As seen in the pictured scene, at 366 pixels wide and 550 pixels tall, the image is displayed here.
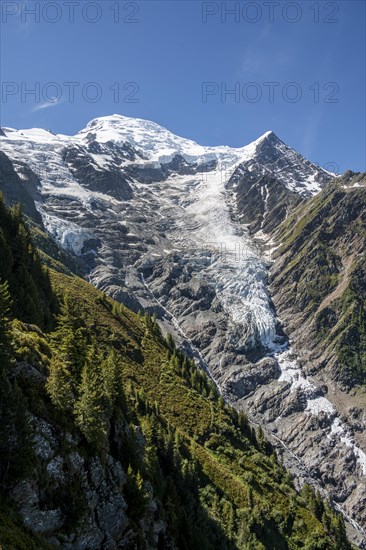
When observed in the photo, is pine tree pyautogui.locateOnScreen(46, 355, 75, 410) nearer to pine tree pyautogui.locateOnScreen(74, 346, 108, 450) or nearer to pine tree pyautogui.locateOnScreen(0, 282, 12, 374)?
pine tree pyautogui.locateOnScreen(74, 346, 108, 450)

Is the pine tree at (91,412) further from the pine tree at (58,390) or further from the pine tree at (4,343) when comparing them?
the pine tree at (4,343)

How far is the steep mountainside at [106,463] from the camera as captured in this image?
2833 centimetres

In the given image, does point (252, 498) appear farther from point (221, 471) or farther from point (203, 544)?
point (203, 544)

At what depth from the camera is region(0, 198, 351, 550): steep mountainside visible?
28.3 metres

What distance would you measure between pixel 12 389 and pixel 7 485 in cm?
586

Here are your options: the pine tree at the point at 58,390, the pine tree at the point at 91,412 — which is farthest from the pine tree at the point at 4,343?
the pine tree at the point at 91,412

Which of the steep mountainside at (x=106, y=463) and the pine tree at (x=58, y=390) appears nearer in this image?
the steep mountainside at (x=106, y=463)

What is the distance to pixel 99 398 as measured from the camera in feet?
121

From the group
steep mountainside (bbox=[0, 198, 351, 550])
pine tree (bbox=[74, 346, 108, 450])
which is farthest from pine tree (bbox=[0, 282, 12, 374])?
pine tree (bbox=[74, 346, 108, 450])

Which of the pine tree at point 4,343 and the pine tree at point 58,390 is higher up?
the pine tree at point 4,343

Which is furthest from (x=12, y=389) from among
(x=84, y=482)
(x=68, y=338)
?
(x=68, y=338)

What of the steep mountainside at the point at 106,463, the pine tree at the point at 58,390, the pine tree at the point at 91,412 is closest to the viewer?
the steep mountainside at the point at 106,463

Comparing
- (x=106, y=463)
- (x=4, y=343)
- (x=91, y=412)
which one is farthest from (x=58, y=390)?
(x=106, y=463)

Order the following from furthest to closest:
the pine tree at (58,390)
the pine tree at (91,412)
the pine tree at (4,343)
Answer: the pine tree at (91,412) < the pine tree at (58,390) < the pine tree at (4,343)
